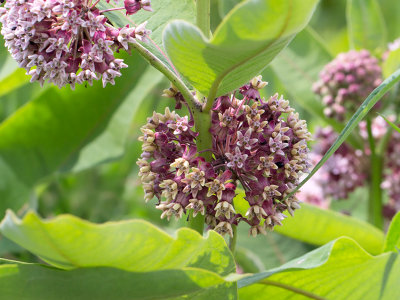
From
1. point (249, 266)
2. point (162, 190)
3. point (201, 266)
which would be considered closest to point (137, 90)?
point (249, 266)

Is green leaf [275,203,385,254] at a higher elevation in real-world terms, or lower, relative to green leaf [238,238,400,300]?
lower

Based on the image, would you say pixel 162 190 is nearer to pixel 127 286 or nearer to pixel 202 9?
pixel 127 286

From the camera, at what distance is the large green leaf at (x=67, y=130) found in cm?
203

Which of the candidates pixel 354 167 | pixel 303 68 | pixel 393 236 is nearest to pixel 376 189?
pixel 354 167

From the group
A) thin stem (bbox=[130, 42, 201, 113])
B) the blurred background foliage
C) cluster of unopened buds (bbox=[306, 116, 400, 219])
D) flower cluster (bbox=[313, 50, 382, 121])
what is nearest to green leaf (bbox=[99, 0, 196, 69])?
thin stem (bbox=[130, 42, 201, 113])

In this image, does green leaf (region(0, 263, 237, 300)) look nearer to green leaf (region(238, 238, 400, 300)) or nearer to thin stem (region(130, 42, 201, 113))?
green leaf (region(238, 238, 400, 300))

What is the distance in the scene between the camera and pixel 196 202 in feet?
3.70

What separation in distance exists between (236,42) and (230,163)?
27cm

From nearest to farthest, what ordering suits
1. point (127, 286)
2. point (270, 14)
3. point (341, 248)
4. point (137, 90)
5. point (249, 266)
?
point (270, 14)
point (127, 286)
point (341, 248)
point (249, 266)
point (137, 90)

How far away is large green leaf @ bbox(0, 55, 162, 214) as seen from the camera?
6.67 ft

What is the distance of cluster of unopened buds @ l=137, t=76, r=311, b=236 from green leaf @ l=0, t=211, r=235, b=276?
80 millimetres

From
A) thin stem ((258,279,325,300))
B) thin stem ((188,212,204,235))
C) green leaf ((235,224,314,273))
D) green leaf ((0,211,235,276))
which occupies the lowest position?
green leaf ((235,224,314,273))

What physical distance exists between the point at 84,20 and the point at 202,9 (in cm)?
22

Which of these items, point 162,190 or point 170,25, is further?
point 162,190
